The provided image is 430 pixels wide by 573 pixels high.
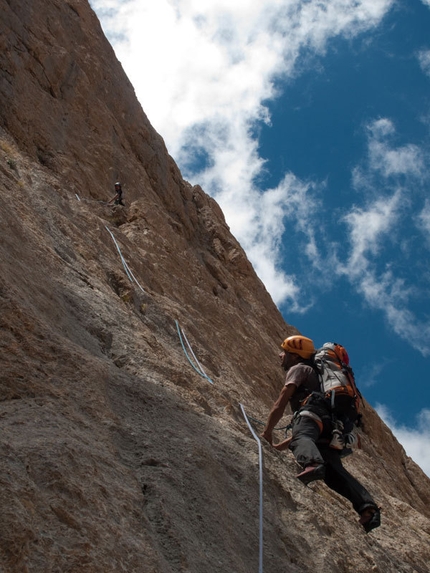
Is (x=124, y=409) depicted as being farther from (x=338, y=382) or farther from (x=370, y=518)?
(x=370, y=518)

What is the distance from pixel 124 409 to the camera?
4.80 m

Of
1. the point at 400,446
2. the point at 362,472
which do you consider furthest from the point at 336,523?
the point at 400,446

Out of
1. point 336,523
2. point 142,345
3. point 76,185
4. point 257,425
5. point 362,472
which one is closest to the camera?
point 336,523

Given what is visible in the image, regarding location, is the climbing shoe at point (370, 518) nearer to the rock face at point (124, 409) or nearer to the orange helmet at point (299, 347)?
the rock face at point (124, 409)

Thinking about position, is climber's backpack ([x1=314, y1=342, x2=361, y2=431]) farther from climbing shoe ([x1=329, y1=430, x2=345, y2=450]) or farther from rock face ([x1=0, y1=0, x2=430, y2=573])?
rock face ([x1=0, y1=0, x2=430, y2=573])

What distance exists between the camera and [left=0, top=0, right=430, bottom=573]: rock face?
133 inches

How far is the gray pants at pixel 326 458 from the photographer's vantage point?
608 centimetres

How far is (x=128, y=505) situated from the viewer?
3713mm

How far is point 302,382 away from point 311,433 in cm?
70

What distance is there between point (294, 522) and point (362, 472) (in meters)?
7.40

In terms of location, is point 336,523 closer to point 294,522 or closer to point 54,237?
point 294,522

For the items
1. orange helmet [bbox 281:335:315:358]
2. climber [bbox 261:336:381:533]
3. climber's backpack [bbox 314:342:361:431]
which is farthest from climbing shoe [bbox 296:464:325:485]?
orange helmet [bbox 281:335:315:358]

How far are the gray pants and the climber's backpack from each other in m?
0.23

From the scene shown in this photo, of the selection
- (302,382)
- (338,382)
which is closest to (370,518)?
(338,382)
